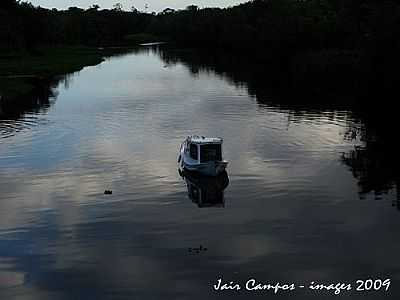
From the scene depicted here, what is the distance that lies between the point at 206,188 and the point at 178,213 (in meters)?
6.48

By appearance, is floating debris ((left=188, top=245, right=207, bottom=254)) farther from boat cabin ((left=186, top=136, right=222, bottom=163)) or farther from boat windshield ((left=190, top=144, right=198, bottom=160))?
boat windshield ((left=190, top=144, right=198, bottom=160))

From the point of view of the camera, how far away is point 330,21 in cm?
14850

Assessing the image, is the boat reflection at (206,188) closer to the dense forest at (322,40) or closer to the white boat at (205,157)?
the white boat at (205,157)

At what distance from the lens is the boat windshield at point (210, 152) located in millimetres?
48906

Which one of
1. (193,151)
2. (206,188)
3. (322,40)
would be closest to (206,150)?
(193,151)

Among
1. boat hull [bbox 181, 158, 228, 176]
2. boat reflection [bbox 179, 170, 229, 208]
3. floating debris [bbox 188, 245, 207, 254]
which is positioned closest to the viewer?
floating debris [bbox 188, 245, 207, 254]

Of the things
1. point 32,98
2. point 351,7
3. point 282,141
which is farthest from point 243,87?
point 282,141

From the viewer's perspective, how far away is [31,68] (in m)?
136

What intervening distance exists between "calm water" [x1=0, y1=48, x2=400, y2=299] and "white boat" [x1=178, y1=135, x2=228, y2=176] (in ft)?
4.87

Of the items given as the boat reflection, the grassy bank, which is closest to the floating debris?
the boat reflection

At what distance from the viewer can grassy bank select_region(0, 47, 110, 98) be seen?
108m

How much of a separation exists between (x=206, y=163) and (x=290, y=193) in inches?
304

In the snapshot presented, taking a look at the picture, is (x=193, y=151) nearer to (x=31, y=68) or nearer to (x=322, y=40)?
(x=31, y=68)

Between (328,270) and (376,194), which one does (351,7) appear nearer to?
(376,194)
